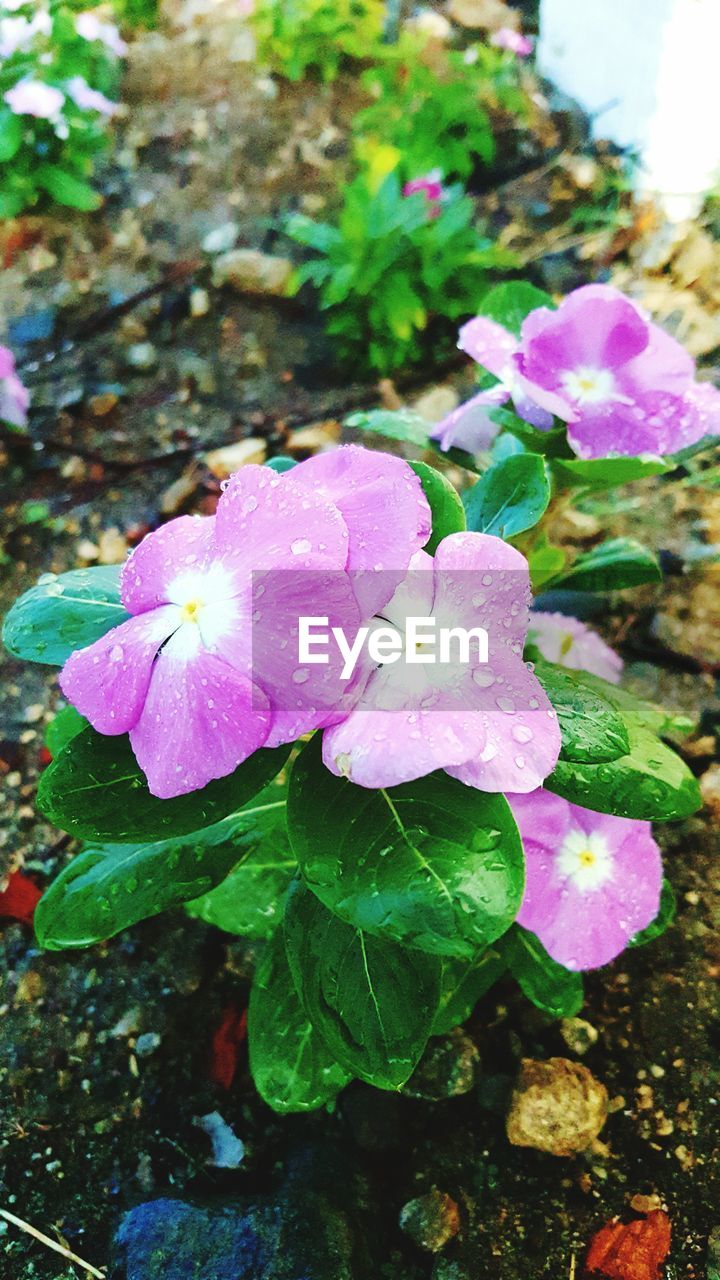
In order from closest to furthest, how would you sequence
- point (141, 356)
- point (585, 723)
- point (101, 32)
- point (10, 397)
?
point (585, 723) < point (10, 397) < point (141, 356) < point (101, 32)

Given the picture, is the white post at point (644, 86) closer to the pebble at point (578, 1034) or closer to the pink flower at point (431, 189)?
the pink flower at point (431, 189)

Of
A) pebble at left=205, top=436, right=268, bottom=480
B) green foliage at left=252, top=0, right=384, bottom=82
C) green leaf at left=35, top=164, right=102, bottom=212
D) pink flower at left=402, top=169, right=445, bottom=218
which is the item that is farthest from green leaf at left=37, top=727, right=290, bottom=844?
green foliage at left=252, top=0, right=384, bottom=82

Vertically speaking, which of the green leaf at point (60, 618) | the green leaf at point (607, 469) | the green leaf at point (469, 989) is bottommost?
the green leaf at point (469, 989)

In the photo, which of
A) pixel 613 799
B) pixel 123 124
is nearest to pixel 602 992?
pixel 613 799

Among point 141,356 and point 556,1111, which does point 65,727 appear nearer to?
point 556,1111

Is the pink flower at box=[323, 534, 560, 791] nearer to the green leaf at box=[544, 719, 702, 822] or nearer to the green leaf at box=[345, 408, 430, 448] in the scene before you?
the green leaf at box=[544, 719, 702, 822]

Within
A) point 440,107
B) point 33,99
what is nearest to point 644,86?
point 440,107

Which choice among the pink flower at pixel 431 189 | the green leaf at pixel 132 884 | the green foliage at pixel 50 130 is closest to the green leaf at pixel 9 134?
the green foliage at pixel 50 130

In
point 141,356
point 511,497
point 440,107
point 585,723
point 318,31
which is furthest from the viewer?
point 318,31
